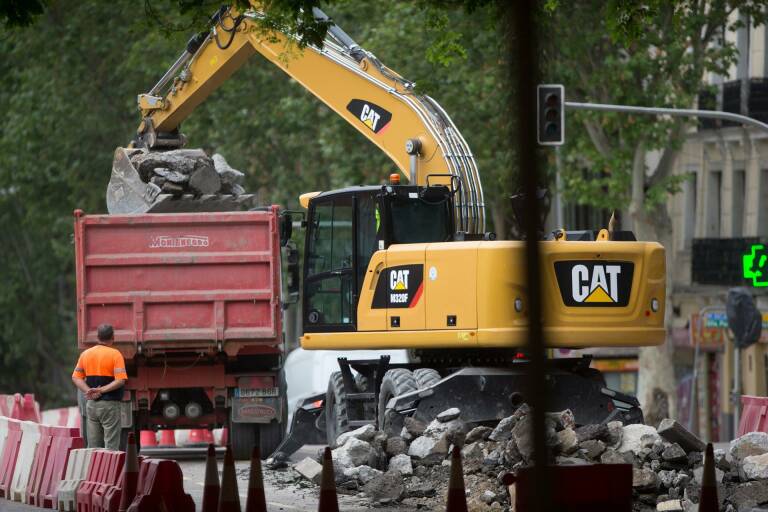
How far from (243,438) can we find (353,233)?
3174 millimetres

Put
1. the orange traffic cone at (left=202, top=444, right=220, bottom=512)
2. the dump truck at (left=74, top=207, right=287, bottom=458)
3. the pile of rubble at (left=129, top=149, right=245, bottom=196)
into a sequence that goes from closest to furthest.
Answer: the orange traffic cone at (left=202, top=444, right=220, bottom=512) → the dump truck at (left=74, top=207, right=287, bottom=458) → the pile of rubble at (left=129, top=149, right=245, bottom=196)

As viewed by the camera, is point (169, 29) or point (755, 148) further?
point (755, 148)

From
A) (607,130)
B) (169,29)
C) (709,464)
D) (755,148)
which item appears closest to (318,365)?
(607,130)

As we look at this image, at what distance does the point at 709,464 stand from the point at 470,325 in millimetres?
6015

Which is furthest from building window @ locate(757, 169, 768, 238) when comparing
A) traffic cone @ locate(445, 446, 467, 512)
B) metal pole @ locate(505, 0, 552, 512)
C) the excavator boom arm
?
metal pole @ locate(505, 0, 552, 512)

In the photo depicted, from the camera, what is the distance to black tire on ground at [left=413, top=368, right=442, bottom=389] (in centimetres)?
1844

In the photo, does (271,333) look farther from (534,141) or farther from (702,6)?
(702,6)

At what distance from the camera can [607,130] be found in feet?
120

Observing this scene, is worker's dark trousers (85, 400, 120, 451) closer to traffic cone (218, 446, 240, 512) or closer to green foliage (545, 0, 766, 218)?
traffic cone (218, 446, 240, 512)

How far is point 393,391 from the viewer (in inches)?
737

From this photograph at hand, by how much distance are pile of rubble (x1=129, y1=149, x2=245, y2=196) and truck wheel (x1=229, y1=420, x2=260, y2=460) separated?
2790 millimetres

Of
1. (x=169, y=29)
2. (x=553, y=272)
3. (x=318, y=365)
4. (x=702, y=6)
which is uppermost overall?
(x=702, y=6)

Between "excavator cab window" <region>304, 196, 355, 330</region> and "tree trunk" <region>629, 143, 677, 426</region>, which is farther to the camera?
"tree trunk" <region>629, 143, 677, 426</region>

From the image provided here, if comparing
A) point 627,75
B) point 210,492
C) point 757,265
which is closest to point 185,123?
point 627,75
